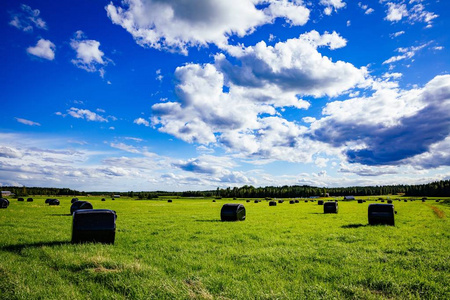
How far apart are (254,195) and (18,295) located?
185519 mm

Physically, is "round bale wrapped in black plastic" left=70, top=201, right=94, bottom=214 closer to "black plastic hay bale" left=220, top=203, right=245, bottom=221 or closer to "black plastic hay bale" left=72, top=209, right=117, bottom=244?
"black plastic hay bale" left=220, top=203, right=245, bottom=221

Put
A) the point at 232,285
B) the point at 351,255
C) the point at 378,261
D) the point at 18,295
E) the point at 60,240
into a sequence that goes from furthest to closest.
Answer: the point at 60,240
the point at 351,255
the point at 378,261
the point at 232,285
the point at 18,295

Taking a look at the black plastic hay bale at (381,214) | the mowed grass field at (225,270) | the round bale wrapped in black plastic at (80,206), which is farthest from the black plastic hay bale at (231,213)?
the round bale wrapped in black plastic at (80,206)

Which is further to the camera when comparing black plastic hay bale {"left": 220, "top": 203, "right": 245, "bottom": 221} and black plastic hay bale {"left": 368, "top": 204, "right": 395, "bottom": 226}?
black plastic hay bale {"left": 220, "top": 203, "right": 245, "bottom": 221}

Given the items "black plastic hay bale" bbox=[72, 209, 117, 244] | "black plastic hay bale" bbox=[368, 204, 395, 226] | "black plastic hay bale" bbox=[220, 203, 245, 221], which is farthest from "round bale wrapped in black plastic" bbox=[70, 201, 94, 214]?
→ "black plastic hay bale" bbox=[368, 204, 395, 226]

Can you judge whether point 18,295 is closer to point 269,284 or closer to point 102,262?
point 102,262

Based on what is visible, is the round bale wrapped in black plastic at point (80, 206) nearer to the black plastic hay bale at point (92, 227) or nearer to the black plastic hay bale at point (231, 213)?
the black plastic hay bale at point (231, 213)

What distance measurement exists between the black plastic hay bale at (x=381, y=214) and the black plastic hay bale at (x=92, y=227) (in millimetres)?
20025

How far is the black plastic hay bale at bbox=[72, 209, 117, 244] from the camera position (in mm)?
13438

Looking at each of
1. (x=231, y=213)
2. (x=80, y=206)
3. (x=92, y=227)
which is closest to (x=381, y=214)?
(x=231, y=213)

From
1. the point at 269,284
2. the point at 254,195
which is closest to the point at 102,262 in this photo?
the point at 269,284

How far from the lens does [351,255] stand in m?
11.4

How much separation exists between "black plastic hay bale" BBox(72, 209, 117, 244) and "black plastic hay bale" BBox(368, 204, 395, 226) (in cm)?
2002

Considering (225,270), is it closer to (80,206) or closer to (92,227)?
(92,227)
